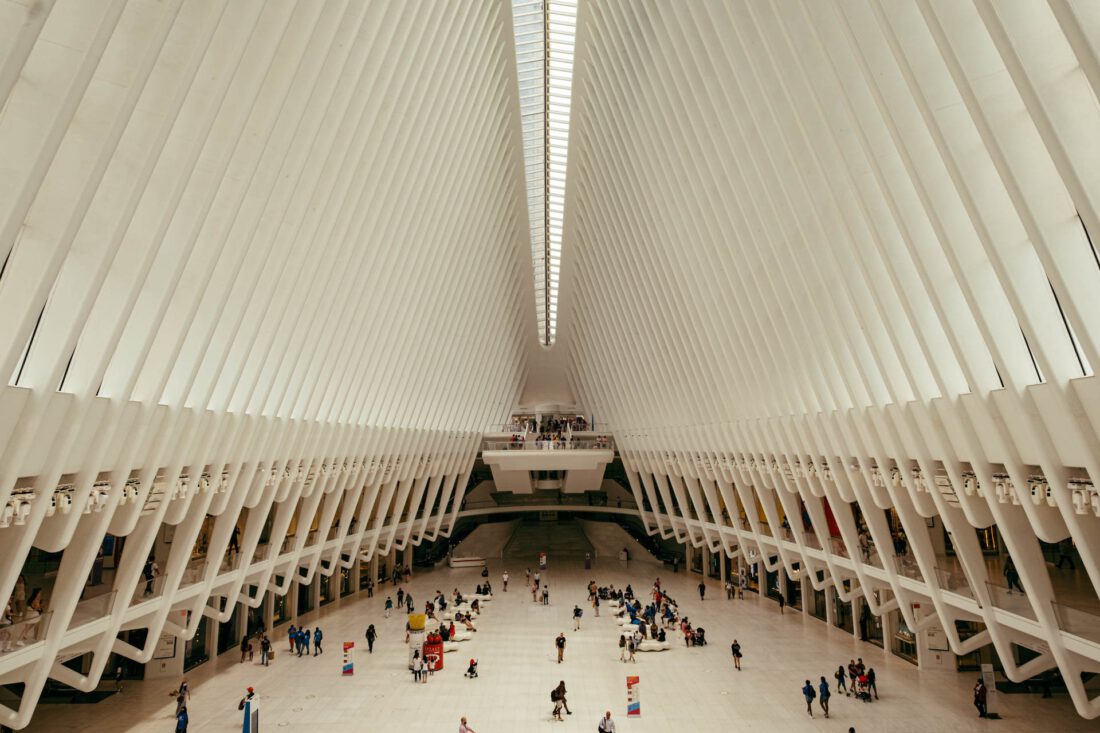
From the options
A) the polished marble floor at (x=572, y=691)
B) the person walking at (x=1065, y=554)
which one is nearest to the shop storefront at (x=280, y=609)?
the polished marble floor at (x=572, y=691)

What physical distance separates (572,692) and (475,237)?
15166 millimetres

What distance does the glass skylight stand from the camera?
20531 millimetres

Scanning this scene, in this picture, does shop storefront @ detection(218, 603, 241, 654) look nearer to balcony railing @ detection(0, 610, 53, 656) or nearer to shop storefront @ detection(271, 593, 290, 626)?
shop storefront @ detection(271, 593, 290, 626)

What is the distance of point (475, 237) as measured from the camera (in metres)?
24.5

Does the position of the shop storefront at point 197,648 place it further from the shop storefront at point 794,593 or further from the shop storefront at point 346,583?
the shop storefront at point 794,593

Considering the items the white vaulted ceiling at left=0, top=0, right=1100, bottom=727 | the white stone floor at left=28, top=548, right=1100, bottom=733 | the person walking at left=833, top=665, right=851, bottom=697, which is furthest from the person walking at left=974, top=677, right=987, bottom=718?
the person walking at left=833, top=665, right=851, bottom=697

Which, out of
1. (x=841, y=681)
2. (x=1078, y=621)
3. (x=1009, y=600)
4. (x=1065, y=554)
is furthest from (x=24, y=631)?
(x=1065, y=554)

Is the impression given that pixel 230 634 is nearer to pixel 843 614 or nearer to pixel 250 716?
pixel 250 716

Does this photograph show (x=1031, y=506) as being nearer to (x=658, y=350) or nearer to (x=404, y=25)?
(x=404, y=25)

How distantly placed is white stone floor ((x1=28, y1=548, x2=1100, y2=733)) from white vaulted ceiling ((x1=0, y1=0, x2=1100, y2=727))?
1748 mm

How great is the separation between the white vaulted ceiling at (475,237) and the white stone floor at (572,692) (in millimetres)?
1748

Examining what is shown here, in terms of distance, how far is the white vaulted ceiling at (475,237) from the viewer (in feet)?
25.0

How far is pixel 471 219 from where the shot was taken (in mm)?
23484

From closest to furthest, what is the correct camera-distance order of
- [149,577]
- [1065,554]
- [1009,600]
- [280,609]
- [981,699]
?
[1009,600], [981,699], [149,577], [1065,554], [280,609]
